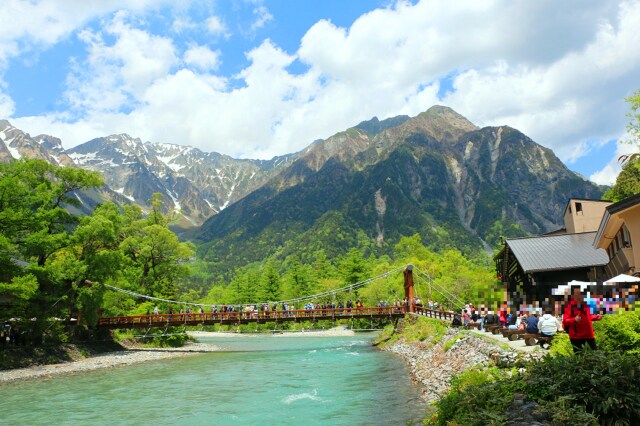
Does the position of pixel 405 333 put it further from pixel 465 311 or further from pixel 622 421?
pixel 622 421

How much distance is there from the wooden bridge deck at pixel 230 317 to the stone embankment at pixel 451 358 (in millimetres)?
11572

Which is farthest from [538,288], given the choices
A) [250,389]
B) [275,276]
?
[275,276]

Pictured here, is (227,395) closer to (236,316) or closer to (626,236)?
(626,236)

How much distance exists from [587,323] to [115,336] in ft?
120

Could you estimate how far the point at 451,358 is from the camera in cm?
1859

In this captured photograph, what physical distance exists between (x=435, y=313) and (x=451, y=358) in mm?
12548

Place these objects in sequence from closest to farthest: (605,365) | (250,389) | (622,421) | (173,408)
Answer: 1. (622,421)
2. (605,365)
3. (173,408)
4. (250,389)

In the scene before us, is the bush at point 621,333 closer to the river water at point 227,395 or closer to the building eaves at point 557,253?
the river water at point 227,395

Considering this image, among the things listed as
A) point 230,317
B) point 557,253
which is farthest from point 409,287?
point 557,253

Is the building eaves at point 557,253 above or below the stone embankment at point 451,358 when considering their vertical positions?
above

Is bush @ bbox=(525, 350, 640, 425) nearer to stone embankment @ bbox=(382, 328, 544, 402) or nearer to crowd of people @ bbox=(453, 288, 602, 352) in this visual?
crowd of people @ bbox=(453, 288, 602, 352)

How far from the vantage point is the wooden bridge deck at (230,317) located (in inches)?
1394

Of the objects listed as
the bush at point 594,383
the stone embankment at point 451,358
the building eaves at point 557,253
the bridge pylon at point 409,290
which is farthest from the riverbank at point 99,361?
the building eaves at point 557,253

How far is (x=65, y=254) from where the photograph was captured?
3112cm
